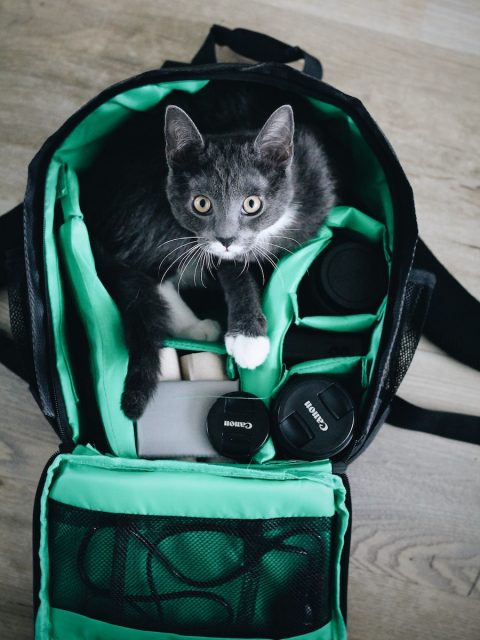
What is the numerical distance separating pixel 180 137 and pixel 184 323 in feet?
1.17

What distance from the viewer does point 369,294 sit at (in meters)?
0.99

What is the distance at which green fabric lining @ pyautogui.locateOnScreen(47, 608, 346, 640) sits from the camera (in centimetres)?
81

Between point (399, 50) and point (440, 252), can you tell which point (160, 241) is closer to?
point (440, 252)

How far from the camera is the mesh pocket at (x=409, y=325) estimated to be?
0.89 m

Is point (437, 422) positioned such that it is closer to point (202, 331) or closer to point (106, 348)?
point (202, 331)

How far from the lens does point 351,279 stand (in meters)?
0.99

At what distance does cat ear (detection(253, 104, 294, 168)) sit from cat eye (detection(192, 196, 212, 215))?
117 mm

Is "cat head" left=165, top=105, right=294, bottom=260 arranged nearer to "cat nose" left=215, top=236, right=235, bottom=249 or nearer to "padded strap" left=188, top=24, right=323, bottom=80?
A: "cat nose" left=215, top=236, right=235, bottom=249

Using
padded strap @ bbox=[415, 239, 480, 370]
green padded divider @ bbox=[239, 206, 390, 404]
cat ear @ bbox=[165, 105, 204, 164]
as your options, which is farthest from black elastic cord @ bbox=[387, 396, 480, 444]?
cat ear @ bbox=[165, 105, 204, 164]

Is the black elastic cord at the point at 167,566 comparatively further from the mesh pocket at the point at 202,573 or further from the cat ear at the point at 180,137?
the cat ear at the point at 180,137

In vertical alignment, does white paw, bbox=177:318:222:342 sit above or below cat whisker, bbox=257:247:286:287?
below

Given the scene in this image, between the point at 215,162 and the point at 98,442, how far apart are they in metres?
0.54

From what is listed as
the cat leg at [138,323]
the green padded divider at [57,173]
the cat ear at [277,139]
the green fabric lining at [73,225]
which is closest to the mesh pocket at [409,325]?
the green fabric lining at [73,225]

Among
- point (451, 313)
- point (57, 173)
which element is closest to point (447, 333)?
point (451, 313)
